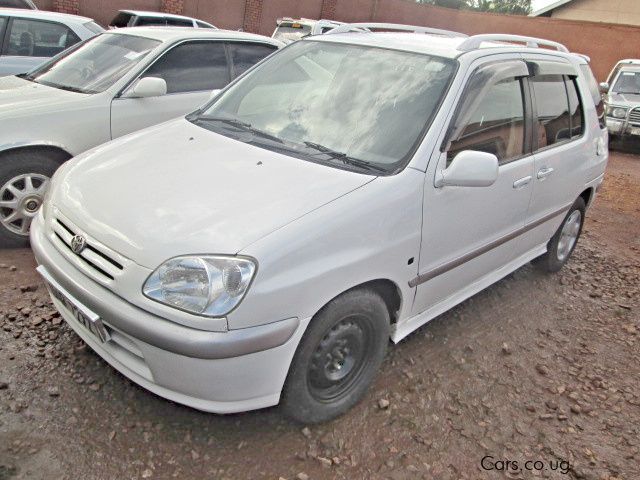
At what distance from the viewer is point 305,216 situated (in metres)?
2.33

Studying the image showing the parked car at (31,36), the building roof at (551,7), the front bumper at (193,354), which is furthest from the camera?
the building roof at (551,7)

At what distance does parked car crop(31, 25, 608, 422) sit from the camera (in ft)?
7.23

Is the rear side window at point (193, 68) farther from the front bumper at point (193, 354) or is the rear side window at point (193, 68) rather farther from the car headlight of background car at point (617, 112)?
the car headlight of background car at point (617, 112)

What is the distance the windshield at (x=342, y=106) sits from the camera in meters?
2.85

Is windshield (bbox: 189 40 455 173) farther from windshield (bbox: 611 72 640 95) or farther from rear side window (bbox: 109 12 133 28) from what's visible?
windshield (bbox: 611 72 640 95)

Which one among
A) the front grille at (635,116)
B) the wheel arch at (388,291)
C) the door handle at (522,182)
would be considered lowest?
the wheel arch at (388,291)

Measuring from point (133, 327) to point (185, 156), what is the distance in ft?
3.38

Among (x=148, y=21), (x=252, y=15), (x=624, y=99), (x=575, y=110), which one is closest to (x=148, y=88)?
(x=575, y=110)

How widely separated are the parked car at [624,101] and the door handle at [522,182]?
8.99 meters

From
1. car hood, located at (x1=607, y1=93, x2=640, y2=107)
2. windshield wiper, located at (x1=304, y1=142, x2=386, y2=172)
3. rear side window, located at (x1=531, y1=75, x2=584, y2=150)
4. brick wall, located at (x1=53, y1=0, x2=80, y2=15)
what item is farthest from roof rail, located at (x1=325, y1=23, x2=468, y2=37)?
brick wall, located at (x1=53, y1=0, x2=80, y2=15)

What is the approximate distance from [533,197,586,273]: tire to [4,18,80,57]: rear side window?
560cm

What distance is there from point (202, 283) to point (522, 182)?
2.24m

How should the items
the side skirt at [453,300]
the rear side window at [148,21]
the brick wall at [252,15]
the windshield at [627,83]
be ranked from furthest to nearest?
1. the brick wall at [252,15]
2. the windshield at [627,83]
3. the rear side window at [148,21]
4. the side skirt at [453,300]

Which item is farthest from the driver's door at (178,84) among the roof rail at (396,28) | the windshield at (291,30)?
the windshield at (291,30)
